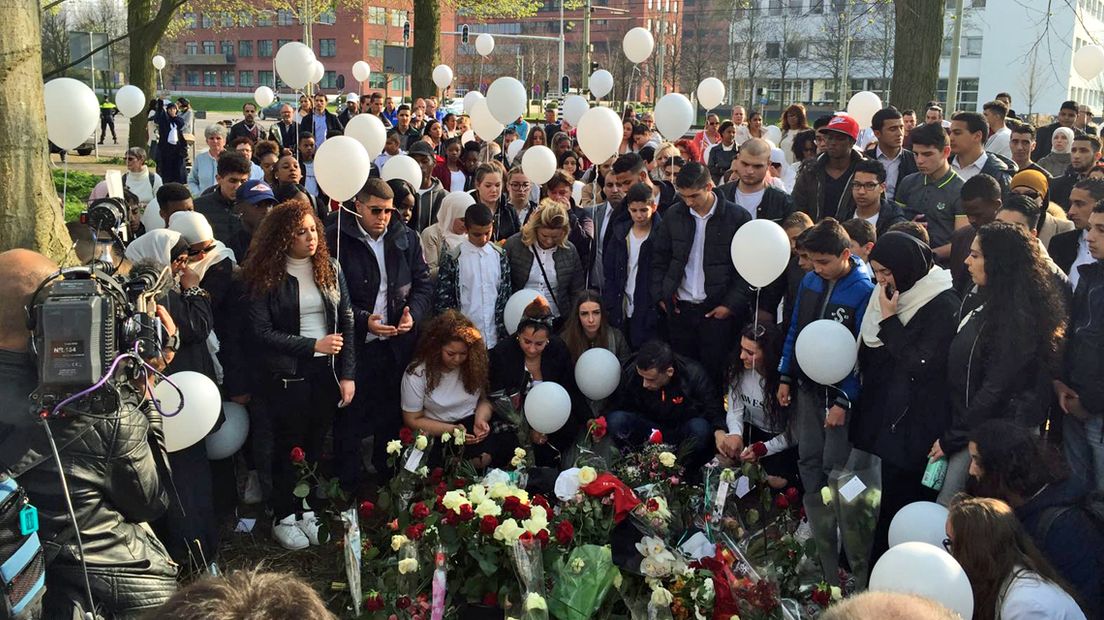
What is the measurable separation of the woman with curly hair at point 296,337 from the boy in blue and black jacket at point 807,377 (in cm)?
223

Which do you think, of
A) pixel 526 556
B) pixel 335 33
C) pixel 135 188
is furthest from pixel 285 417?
pixel 335 33

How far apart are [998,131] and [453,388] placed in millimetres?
6655

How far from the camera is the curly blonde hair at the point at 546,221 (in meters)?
5.62

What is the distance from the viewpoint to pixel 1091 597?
323cm

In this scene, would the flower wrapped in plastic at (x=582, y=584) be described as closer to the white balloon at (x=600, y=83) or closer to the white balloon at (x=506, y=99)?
the white balloon at (x=506, y=99)

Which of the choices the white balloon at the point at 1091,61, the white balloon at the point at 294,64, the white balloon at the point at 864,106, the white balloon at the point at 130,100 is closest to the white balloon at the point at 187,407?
the white balloon at the point at 294,64

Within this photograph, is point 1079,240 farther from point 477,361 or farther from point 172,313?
point 172,313

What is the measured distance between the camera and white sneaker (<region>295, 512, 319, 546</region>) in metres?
4.61

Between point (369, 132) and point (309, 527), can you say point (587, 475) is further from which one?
point (369, 132)

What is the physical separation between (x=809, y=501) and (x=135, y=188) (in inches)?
268

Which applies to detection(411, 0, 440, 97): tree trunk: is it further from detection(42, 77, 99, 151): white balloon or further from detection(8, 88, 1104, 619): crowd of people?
detection(42, 77, 99, 151): white balloon

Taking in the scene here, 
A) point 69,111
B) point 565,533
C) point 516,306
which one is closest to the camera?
point 565,533

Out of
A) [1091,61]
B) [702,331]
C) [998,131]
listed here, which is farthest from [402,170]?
[1091,61]

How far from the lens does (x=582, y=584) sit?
10.8 feet
